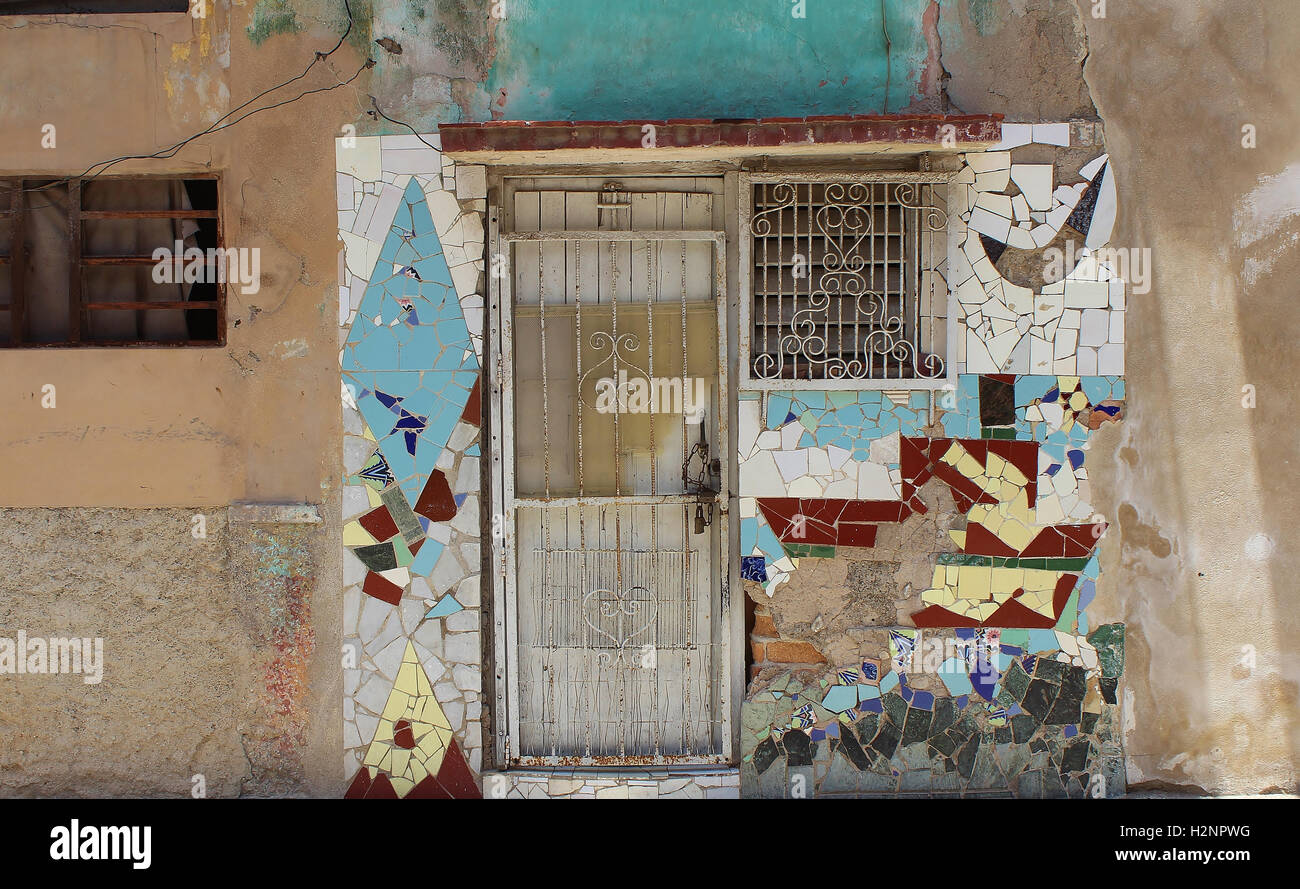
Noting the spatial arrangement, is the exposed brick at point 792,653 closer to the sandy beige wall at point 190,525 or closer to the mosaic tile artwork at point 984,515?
the mosaic tile artwork at point 984,515

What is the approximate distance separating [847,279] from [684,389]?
0.92m

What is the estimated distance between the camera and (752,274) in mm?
3914

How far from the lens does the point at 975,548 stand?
392cm

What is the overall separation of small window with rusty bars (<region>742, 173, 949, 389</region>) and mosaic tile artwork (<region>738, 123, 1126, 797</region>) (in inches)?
4.3

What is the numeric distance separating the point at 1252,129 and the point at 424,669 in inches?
181

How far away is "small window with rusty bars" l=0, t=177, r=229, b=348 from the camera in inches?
158

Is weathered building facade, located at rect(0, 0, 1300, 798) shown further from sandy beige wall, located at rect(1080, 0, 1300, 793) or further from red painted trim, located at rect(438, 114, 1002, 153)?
red painted trim, located at rect(438, 114, 1002, 153)

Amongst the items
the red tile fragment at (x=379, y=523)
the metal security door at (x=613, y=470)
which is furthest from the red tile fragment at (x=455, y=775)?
the red tile fragment at (x=379, y=523)

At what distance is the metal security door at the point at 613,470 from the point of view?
4023 mm

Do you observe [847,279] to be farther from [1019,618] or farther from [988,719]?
[988,719]

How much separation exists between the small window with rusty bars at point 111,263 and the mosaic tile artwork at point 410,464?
761 mm

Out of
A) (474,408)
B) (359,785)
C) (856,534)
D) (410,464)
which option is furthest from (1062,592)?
(359,785)
